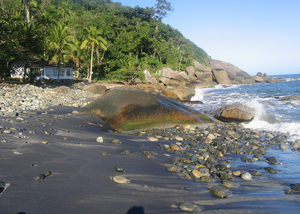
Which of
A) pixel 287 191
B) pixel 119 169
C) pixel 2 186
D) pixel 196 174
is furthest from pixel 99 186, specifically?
pixel 287 191

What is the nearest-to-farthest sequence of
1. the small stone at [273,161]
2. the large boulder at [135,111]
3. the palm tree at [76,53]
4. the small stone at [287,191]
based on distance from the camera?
the small stone at [287,191] → the small stone at [273,161] → the large boulder at [135,111] → the palm tree at [76,53]

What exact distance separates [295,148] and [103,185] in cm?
598

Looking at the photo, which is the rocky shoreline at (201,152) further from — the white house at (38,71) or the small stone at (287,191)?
the white house at (38,71)

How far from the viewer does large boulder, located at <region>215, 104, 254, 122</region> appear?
1018 centimetres

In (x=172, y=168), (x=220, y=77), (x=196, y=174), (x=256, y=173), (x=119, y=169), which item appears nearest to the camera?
(x=119, y=169)

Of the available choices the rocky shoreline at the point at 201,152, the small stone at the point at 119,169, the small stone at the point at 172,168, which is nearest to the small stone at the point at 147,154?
the rocky shoreline at the point at 201,152

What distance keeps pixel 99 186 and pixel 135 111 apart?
5.12 m

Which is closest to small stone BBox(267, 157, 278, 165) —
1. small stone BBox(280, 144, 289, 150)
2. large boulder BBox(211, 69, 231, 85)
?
small stone BBox(280, 144, 289, 150)

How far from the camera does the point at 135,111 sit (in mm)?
7859

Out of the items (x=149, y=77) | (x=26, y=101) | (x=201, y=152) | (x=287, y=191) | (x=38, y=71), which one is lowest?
(x=201, y=152)

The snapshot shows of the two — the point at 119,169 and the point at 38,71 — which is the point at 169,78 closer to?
the point at 38,71

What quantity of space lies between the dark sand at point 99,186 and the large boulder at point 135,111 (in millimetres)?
2912

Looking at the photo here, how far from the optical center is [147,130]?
7.70m

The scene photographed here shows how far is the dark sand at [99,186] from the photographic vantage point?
2.32 m
